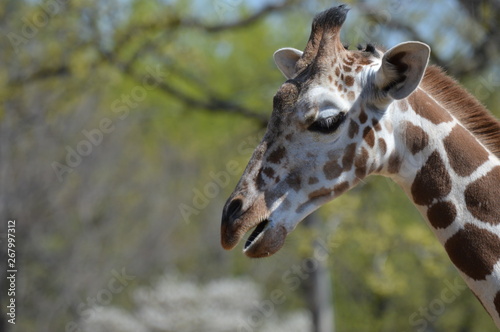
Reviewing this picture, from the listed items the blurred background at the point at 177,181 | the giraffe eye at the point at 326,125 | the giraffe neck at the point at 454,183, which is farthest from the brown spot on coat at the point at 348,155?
the blurred background at the point at 177,181

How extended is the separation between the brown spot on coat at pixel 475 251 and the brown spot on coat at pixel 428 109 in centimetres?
66

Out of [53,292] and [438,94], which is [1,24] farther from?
[438,94]

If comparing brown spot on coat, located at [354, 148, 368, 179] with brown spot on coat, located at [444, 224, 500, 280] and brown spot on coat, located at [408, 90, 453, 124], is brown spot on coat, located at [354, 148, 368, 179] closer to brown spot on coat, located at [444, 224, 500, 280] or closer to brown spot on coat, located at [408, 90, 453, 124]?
brown spot on coat, located at [408, 90, 453, 124]

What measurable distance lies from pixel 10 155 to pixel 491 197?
16.2 metres

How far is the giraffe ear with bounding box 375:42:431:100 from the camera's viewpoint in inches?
168

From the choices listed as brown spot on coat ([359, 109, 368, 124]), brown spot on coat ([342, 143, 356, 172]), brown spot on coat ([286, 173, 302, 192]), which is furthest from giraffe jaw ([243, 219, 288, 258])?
brown spot on coat ([359, 109, 368, 124])

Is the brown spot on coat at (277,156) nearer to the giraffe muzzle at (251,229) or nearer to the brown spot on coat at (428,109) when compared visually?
the giraffe muzzle at (251,229)

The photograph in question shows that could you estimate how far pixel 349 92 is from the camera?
4465mm

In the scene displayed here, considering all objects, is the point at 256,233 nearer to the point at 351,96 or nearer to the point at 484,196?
the point at 351,96

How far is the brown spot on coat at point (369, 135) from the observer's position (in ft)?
14.5

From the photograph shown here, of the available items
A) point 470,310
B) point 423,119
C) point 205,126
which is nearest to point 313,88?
point 423,119

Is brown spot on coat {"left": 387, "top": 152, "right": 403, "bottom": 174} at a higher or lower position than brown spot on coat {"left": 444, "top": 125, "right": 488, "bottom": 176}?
lower

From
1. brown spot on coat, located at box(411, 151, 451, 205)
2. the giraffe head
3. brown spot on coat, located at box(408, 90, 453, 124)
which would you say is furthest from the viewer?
brown spot on coat, located at box(408, 90, 453, 124)

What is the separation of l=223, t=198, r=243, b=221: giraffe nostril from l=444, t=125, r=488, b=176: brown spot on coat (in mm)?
1270
